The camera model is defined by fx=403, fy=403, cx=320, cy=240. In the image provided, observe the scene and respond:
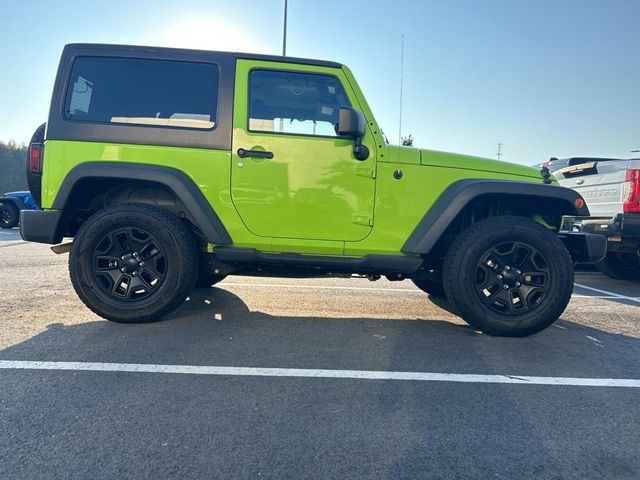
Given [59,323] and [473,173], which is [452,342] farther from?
[59,323]

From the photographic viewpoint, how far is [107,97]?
3457 mm

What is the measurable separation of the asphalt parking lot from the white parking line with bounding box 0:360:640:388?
0.05 feet

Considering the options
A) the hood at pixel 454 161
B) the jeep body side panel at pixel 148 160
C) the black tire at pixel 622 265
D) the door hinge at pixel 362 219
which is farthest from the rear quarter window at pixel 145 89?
the black tire at pixel 622 265

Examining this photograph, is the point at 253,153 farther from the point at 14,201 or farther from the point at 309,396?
the point at 14,201

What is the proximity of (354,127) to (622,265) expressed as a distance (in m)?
6.08

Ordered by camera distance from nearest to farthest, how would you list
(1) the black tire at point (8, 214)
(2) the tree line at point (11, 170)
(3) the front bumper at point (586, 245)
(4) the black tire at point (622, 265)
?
(3) the front bumper at point (586, 245) → (4) the black tire at point (622, 265) → (1) the black tire at point (8, 214) → (2) the tree line at point (11, 170)

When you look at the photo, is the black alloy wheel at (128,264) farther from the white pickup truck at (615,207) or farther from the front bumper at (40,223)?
the white pickup truck at (615,207)

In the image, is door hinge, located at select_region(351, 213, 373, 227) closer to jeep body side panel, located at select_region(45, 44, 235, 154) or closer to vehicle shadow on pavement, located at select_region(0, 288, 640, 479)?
vehicle shadow on pavement, located at select_region(0, 288, 640, 479)

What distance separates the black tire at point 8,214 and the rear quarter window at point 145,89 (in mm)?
11398

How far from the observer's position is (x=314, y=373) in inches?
103

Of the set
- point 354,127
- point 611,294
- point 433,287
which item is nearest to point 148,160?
point 354,127

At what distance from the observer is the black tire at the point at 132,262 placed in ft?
11.1

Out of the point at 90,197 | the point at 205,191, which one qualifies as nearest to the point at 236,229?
the point at 205,191

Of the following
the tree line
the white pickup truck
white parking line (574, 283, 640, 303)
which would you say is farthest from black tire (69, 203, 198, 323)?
the tree line
